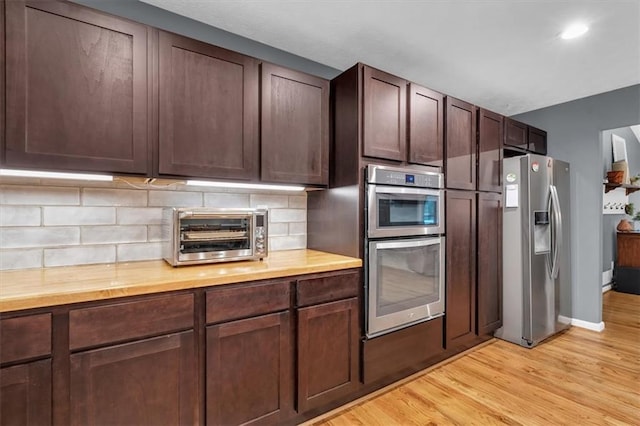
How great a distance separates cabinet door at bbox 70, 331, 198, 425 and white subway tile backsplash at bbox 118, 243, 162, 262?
0.73 metres

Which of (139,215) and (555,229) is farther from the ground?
(139,215)

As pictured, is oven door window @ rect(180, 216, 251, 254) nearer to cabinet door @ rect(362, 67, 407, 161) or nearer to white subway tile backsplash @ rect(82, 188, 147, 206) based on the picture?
white subway tile backsplash @ rect(82, 188, 147, 206)

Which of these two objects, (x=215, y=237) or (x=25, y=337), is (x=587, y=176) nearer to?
(x=215, y=237)

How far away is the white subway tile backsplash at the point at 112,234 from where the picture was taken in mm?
1775

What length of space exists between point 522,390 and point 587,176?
98.8 inches

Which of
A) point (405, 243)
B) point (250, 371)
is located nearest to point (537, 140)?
point (405, 243)

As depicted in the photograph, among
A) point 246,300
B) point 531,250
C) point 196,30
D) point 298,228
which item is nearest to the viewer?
point 246,300

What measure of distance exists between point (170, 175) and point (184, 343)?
2.95ft

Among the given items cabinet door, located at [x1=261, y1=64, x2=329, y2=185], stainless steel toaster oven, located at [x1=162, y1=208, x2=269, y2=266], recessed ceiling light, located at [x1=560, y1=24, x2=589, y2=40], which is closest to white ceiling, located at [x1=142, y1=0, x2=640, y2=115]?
recessed ceiling light, located at [x1=560, y1=24, x2=589, y2=40]

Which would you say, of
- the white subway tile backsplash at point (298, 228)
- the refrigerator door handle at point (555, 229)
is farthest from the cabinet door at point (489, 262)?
the white subway tile backsplash at point (298, 228)

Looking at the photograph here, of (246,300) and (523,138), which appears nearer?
(246,300)

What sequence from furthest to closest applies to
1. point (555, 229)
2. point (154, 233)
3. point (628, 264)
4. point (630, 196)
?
point (630, 196), point (628, 264), point (555, 229), point (154, 233)

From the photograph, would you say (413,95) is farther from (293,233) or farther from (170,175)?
(170,175)

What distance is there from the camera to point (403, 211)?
227 cm
